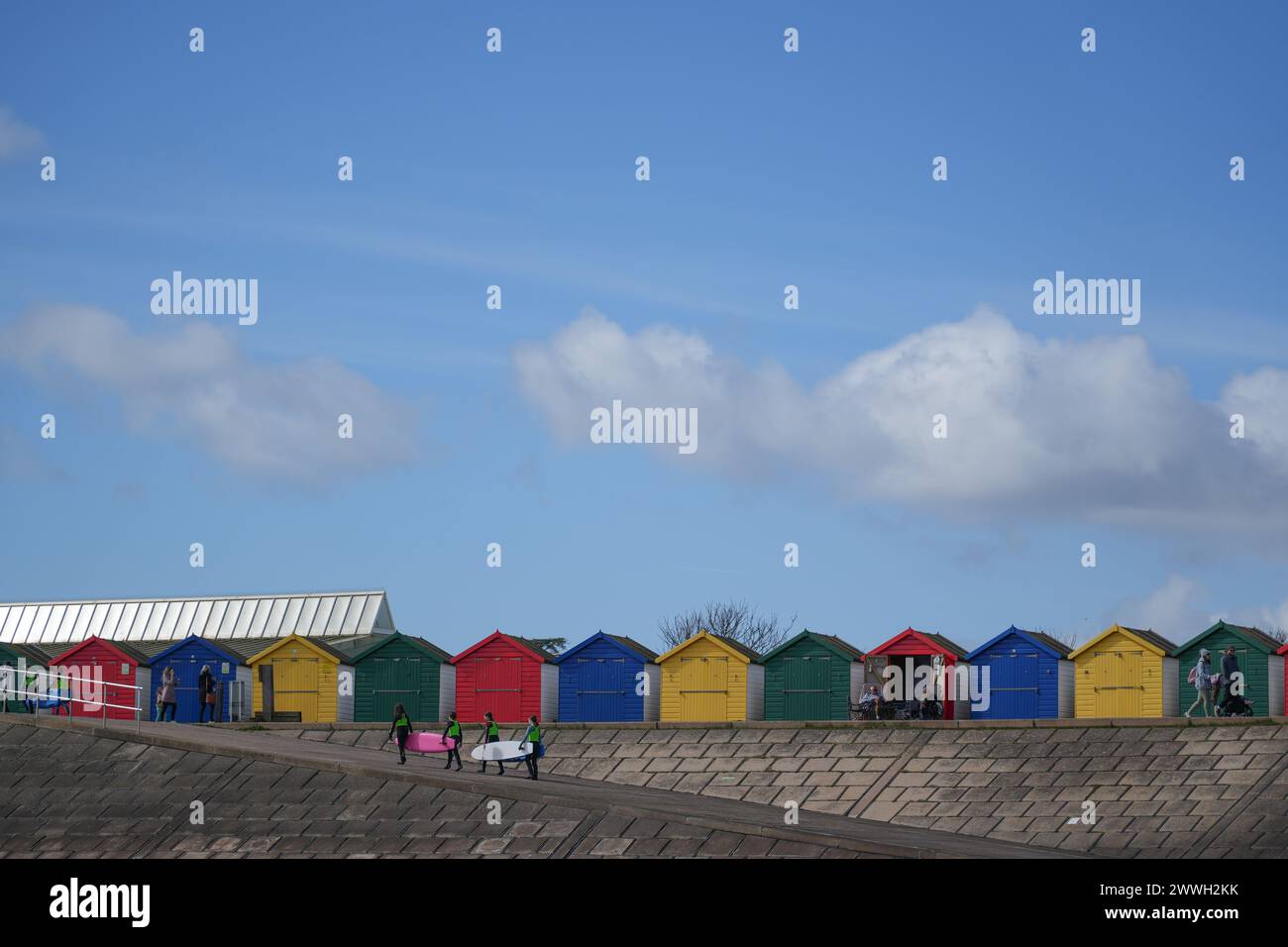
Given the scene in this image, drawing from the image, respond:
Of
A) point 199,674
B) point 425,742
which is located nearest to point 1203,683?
point 425,742

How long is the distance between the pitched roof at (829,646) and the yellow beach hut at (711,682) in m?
0.66

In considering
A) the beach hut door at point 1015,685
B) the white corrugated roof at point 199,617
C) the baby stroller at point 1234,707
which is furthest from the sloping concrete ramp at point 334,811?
the white corrugated roof at point 199,617

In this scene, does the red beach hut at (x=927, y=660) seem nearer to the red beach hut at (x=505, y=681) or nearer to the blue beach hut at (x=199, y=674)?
the red beach hut at (x=505, y=681)

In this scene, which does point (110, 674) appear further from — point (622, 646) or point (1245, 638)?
point (1245, 638)

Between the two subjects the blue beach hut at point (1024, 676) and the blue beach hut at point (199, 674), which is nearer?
the blue beach hut at point (1024, 676)

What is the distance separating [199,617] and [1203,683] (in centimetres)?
4349

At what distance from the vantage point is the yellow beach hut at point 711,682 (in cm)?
5100

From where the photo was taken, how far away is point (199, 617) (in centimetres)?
7594

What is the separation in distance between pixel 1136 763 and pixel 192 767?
2087 centimetres

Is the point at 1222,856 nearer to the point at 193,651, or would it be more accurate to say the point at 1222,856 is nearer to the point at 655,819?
the point at 655,819
